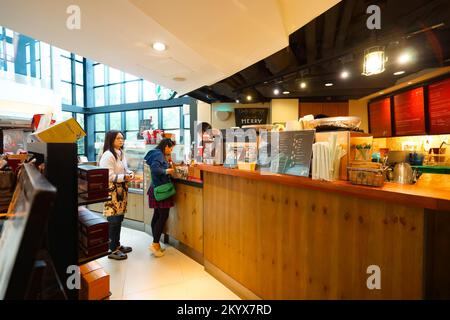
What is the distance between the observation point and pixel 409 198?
116 centimetres

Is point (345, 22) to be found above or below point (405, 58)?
above

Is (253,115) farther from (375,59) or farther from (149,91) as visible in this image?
(149,91)

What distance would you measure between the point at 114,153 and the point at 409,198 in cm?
299

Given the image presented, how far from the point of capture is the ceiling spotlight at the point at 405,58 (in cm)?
293

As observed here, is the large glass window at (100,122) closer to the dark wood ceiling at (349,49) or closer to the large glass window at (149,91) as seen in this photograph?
the large glass window at (149,91)

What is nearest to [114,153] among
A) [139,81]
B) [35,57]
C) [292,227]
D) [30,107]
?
[292,227]

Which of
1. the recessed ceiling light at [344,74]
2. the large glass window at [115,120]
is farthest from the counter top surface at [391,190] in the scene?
the large glass window at [115,120]

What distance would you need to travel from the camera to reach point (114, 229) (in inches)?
122

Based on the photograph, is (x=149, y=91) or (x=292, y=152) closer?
(x=292, y=152)

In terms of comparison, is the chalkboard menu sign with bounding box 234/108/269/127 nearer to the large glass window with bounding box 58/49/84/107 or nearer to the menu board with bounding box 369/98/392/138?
the menu board with bounding box 369/98/392/138

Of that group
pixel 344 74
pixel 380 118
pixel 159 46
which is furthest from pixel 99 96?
pixel 380 118

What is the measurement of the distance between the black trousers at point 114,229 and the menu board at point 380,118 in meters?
5.46

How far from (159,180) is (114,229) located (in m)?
0.88

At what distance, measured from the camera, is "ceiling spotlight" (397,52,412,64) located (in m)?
2.93
